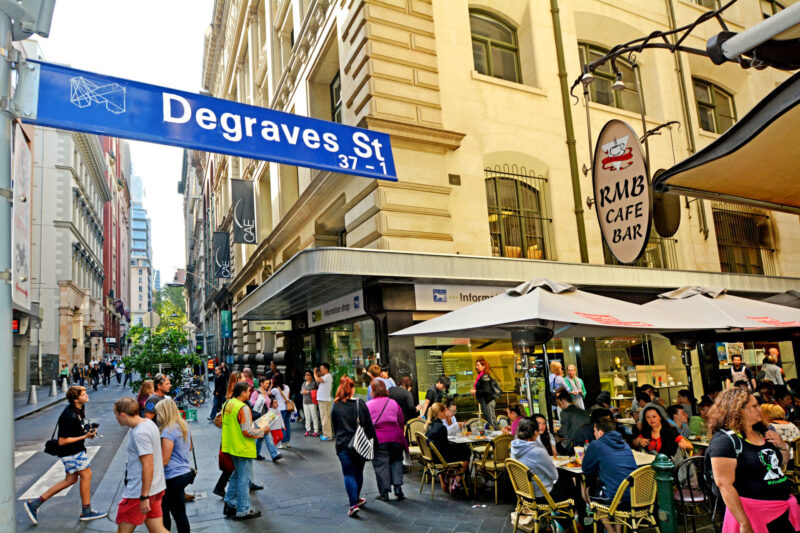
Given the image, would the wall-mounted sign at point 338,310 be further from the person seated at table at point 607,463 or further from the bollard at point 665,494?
the bollard at point 665,494

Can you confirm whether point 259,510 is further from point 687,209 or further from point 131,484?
point 687,209

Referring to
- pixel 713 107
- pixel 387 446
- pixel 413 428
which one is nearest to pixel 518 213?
pixel 413 428

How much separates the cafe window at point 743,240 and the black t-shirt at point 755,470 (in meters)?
16.1

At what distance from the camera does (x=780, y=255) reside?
1895 cm

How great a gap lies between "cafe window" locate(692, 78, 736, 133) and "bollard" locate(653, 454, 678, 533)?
16799mm

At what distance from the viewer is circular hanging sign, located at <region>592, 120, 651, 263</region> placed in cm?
768

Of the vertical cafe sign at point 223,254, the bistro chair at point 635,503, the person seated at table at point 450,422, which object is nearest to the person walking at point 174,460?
the person seated at table at point 450,422

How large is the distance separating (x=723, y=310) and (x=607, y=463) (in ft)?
14.1

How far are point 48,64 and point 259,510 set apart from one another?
619cm

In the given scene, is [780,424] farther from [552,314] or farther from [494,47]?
[494,47]

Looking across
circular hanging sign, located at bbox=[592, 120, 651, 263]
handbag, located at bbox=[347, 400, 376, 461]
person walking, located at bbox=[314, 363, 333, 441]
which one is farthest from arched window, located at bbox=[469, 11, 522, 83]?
handbag, located at bbox=[347, 400, 376, 461]

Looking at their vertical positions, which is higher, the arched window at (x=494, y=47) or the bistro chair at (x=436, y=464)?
the arched window at (x=494, y=47)

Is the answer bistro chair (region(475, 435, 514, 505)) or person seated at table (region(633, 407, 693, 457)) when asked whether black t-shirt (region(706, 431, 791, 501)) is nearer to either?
person seated at table (region(633, 407, 693, 457))

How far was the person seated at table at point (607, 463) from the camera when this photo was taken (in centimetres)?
579
